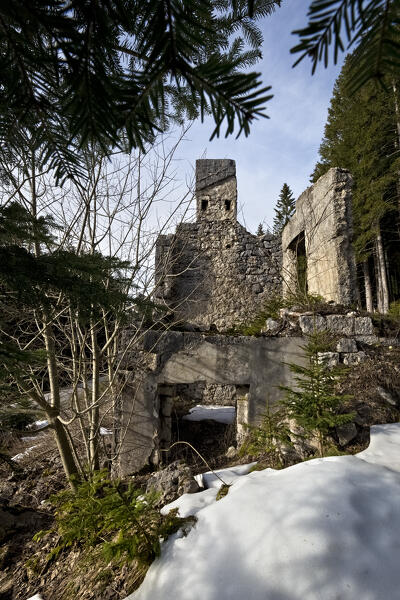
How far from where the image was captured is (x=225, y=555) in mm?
2037

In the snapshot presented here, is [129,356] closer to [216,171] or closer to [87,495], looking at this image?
[87,495]

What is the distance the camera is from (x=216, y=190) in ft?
36.2

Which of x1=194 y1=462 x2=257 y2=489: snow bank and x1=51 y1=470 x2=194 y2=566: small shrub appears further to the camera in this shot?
x1=194 y1=462 x2=257 y2=489: snow bank

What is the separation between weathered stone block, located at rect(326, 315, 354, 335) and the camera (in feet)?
16.8

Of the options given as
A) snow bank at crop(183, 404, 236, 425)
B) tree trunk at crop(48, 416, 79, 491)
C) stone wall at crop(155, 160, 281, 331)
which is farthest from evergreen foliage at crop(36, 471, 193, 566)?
stone wall at crop(155, 160, 281, 331)

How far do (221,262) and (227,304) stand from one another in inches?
53.1

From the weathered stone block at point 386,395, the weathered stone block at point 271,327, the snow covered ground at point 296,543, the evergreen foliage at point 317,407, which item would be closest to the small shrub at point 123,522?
the snow covered ground at point 296,543

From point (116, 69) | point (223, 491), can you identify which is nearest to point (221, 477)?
point (223, 491)

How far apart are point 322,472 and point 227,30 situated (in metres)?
2.79

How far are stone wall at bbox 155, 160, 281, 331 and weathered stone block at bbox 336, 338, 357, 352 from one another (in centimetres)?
502

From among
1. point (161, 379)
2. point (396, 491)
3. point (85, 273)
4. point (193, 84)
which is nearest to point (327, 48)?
point (193, 84)

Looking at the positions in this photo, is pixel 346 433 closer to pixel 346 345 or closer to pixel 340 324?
pixel 346 345

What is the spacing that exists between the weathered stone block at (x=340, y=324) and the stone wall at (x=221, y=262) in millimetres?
4793

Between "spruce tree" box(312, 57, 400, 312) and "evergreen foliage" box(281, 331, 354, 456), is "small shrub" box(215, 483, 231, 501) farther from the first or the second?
"spruce tree" box(312, 57, 400, 312)
